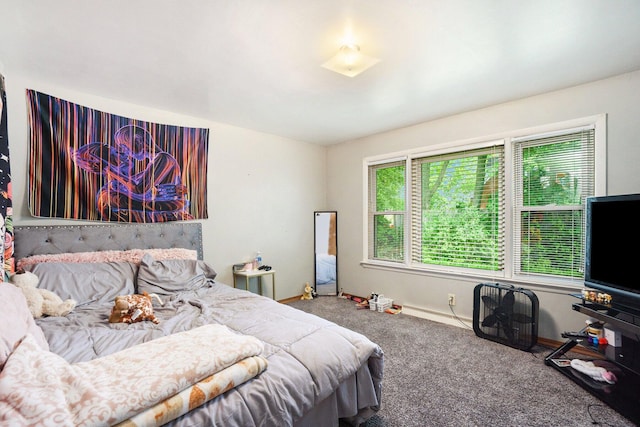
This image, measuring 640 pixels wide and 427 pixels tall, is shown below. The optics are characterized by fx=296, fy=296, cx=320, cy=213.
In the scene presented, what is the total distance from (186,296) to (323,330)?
1.36m

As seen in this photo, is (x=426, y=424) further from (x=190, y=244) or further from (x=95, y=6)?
(x=95, y=6)

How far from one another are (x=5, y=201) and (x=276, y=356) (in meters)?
2.34

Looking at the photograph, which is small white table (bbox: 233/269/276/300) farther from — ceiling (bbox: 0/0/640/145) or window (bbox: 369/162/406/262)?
ceiling (bbox: 0/0/640/145)

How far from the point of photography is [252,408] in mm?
1147

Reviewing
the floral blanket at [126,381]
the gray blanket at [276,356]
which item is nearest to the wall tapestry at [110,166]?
the gray blanket at [276,356]

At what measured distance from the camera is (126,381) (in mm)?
1014

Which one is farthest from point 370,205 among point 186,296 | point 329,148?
point 186,296

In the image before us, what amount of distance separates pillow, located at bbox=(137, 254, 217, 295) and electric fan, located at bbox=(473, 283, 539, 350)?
2.70 m


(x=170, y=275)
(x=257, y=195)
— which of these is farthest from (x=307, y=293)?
(x=170, y=275)

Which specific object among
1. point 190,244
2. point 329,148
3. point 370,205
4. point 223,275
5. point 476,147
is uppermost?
point 329,148

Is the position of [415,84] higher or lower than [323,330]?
higher

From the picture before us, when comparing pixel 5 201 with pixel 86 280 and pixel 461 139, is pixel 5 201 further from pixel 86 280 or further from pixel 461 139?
pixel 461 139

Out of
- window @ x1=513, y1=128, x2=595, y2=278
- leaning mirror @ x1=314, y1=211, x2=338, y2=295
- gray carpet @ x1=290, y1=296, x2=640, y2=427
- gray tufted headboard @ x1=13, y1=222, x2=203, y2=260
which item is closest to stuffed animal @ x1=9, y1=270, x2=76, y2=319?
gray tufted headboard @ x1=13, y1=222, x2=203, y2=260

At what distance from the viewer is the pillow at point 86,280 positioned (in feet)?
7.04
